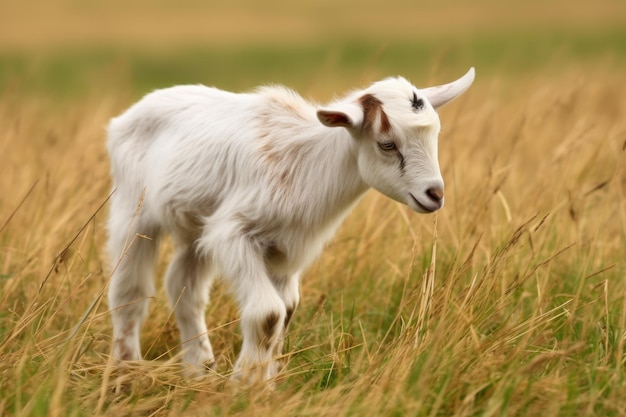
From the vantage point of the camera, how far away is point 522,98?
11.2 metres

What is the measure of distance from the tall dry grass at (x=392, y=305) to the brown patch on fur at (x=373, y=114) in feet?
1.93

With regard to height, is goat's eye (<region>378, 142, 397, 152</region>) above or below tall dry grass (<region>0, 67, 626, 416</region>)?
above

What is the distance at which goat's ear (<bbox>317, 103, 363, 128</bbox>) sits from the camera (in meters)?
4.42

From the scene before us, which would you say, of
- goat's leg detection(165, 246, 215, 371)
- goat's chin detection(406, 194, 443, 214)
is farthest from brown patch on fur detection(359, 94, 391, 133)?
goat's leg detection(165, 246, 215, 371)

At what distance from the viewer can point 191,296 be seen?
5641 mm

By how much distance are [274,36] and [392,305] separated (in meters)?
24.2

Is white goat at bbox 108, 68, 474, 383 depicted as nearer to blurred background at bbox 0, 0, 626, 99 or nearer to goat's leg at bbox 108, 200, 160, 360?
goat's leg at bbox 108, 200, 160, 360

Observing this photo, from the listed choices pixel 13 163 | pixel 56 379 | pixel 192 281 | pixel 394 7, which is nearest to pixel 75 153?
pixel 13 163

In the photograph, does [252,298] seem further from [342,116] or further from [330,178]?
[342,116]

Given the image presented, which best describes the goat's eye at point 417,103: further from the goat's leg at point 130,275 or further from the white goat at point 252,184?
the goat's leg at point 130,275

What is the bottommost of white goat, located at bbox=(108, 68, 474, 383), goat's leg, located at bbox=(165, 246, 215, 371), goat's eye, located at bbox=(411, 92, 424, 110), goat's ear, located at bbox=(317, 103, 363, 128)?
goat's leg, located at bbox=(165, 246, 215, 371)

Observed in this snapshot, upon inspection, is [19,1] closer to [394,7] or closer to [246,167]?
[394,7]

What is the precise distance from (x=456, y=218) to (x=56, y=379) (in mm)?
3247

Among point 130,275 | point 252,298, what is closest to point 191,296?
point 130,275
